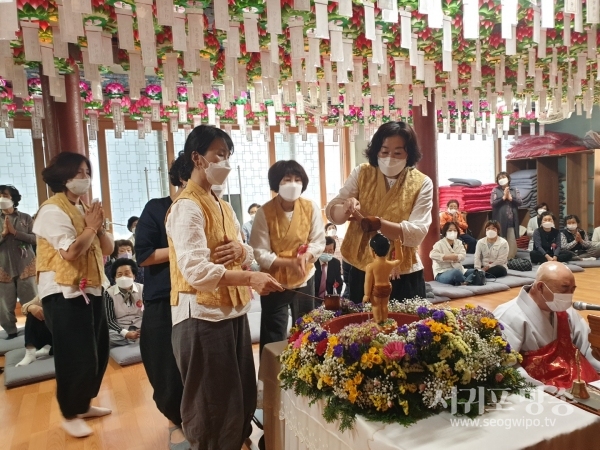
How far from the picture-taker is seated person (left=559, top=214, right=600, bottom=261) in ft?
24.5

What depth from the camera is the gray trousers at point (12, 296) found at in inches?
178

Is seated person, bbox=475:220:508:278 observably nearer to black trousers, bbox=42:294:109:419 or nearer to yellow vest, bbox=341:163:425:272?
yellow vest, bbox=341:163:425:272

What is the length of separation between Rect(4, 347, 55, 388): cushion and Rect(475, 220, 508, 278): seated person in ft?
17.4

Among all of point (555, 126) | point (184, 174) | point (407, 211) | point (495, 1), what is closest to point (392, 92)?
point (495, 1)

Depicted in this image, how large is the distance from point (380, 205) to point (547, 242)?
657 cm

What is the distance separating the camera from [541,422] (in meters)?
1.22

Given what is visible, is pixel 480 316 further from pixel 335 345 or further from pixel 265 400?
pixel 265 400

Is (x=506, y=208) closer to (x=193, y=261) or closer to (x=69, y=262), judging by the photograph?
(x=69, y=262)

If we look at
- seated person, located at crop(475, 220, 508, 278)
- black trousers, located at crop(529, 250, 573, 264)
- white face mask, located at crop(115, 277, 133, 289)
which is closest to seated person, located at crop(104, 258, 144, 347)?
white face mask, located at crop(115, 277, 133, 289)

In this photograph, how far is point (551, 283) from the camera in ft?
6.10

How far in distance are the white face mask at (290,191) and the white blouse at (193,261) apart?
85 cm

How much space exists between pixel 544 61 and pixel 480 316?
4.22 m

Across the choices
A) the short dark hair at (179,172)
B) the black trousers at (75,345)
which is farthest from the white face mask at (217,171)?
the black trousers at (75,345)

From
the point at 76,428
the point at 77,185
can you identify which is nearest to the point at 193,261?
the point at 77,185
